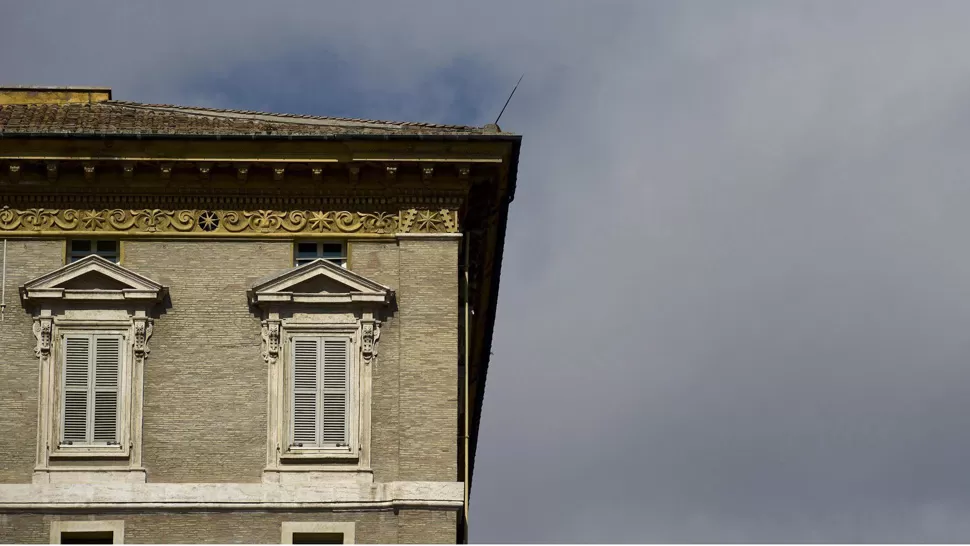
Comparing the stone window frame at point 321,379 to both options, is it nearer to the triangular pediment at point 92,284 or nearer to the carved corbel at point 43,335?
the triangular pediment at point 92,284

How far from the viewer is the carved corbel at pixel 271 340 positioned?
2066 inches

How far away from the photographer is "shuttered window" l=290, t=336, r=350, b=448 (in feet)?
171

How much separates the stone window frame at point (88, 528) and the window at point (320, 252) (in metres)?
6.29

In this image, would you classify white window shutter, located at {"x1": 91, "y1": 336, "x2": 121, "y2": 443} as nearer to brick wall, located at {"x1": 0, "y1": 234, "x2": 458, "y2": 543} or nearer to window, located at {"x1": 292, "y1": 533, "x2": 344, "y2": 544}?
brick wall, located at {"x1": 0, "y1": 234, "x2": 458, "y2": 543}

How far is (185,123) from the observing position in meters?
55.0

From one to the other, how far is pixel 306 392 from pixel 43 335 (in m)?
5.15

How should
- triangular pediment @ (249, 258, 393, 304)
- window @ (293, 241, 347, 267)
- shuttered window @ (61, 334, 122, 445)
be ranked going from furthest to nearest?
window @ (293, 241, 347, 267) < triangular pediment @ (249, 258, 393, 304) < shuttered window @ (61, 334, 122, 445)

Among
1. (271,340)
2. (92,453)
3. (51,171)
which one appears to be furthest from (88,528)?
(51,171)

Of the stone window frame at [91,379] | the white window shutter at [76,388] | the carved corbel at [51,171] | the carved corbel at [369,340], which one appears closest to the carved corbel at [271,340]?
the carved corbel at [369,340]

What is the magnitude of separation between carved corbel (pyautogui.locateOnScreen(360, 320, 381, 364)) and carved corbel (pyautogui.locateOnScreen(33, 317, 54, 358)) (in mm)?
5945

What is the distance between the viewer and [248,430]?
51.9m

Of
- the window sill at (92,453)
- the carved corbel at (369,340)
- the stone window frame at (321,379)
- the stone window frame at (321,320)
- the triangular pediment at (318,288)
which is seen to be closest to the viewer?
the window sill at (92,453)

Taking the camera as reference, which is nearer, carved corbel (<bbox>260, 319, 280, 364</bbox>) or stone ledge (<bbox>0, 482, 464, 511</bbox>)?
stone ledge (<bbox>0, 482, 464, 511</bbox>)

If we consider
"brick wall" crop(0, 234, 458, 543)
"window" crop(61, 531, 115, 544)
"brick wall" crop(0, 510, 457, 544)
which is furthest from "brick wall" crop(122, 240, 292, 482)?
"window" crop(61, 531, 115, 544)
